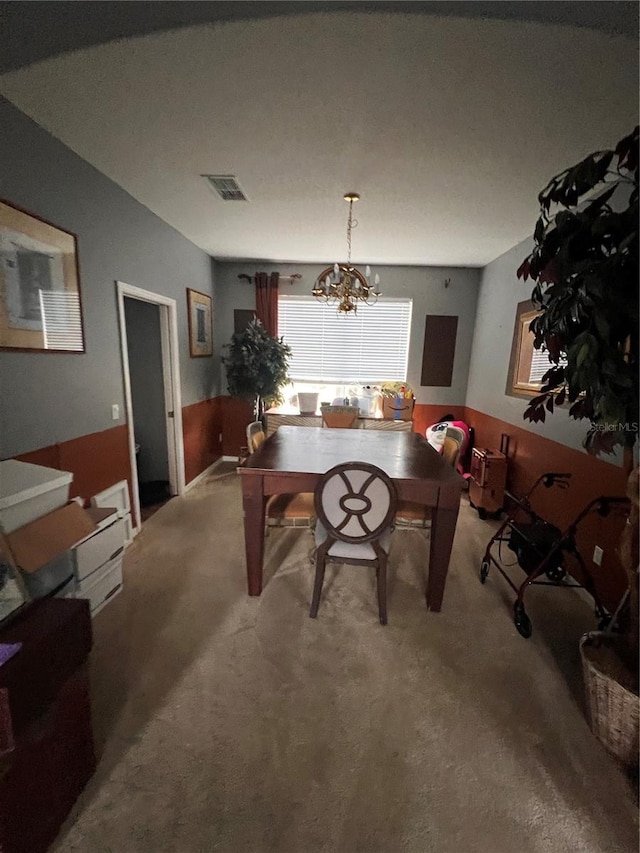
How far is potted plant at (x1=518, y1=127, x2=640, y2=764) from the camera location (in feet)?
3.59

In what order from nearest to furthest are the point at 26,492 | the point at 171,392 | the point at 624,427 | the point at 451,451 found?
the point at 624,427 < the point at 26,492 < the point at 451,451 < the point at 171,392

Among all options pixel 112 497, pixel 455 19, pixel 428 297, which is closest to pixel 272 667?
pixel 112 497

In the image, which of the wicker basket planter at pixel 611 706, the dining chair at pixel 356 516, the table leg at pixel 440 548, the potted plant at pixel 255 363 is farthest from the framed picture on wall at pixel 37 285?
the wicker basket planter at pixel 611 706

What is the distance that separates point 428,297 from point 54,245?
12.6 feet

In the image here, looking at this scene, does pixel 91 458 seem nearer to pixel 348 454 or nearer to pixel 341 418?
pixel 348 454

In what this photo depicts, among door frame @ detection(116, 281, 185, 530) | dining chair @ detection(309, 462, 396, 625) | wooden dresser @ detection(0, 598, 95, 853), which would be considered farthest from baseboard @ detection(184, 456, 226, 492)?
wooden dresser @ detection(0, 598, 95, 853)

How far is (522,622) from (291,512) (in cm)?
144

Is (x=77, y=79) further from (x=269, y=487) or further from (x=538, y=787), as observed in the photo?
(x=538, y=787)

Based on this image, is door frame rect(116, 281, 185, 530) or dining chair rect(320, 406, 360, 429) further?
dining chair rect(320, 406, 360, 429)

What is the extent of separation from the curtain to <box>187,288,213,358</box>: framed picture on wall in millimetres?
623

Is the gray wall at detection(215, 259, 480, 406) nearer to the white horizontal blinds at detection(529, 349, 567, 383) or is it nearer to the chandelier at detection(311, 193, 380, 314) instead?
the white horizontal blinds at detection(529, 349, 567, 383)

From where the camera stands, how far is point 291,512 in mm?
2186

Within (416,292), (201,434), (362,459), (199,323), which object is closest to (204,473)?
(201,434)

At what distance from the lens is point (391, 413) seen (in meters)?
4.22
